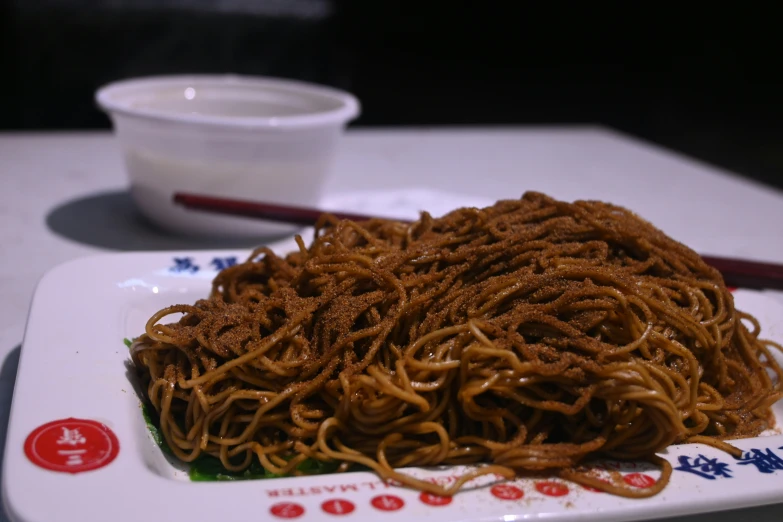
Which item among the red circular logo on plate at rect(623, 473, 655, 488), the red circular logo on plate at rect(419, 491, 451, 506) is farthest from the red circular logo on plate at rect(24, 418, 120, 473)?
the red circular logo on plate at rect(623, 473, 655, 488)

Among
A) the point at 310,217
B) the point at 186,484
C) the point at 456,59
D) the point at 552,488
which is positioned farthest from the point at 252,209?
the point at 456,59

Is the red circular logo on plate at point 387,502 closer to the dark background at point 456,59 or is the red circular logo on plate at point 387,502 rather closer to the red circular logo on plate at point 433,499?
the red circular logo on plate at point 433,499

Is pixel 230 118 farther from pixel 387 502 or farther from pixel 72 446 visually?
pixel 387 502

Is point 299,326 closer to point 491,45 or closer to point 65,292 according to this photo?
point 65,292

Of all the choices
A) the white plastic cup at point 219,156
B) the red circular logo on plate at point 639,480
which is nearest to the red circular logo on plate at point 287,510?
the red circular logo on plate at point 639,480

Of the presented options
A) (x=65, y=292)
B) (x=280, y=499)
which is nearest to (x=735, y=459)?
(x=280, y=499)

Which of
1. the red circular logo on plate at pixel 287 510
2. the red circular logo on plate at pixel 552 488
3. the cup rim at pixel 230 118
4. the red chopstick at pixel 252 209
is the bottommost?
the red circular logo on plate at pixel 552 488
